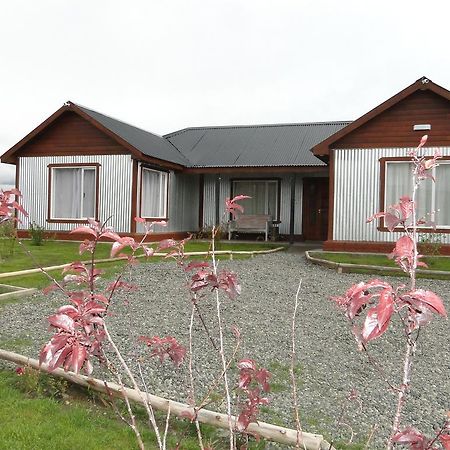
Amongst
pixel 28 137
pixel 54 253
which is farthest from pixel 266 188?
pixel 54 253

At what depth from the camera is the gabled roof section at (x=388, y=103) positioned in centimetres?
1175

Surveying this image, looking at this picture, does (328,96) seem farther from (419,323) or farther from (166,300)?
(419,323)

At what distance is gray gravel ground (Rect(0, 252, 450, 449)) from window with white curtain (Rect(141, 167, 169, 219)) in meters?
6.95

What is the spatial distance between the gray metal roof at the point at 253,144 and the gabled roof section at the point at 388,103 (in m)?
2.78

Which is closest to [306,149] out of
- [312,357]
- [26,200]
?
[26,200]

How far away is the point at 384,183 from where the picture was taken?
12.4 meters

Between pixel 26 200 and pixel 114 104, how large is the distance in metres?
24.4

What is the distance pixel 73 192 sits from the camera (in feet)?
50.7

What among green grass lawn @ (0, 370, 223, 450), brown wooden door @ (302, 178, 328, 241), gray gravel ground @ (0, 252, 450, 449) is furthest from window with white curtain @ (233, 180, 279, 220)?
green grass lawn @ (0, 370, 223, 450)

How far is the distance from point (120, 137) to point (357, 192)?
6.95 m

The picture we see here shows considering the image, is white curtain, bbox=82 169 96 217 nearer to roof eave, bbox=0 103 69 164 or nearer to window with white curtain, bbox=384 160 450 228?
roof eave, bbox=0 103 69 164

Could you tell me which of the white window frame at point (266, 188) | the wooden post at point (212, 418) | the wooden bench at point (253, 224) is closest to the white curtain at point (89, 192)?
the wooden bench at point (253, 224)

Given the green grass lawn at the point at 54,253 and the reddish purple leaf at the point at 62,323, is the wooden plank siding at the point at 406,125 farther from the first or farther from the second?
the reddish purple leaf at the point at 62,323

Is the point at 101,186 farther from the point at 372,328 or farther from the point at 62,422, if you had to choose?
the point at 372,328
